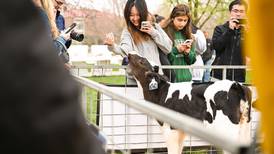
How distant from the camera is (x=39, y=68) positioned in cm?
39

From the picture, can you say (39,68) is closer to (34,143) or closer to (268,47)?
(34,143)

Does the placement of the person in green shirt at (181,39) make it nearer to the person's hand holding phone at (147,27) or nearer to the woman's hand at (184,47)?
the woman's hand at (184,47)

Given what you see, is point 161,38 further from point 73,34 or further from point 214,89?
point 73,34

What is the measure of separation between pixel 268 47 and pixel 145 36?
10.5 ft

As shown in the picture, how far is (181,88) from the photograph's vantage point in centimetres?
354

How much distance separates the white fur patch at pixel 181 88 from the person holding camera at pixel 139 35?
199 mm

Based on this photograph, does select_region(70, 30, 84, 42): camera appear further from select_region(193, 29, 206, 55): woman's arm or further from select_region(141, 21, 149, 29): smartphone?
select_region(193, 29, 206, 55): woman's arm

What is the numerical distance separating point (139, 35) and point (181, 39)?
335 millimetres

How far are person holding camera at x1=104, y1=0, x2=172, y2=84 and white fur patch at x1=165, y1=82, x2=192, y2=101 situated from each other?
199 millimetres

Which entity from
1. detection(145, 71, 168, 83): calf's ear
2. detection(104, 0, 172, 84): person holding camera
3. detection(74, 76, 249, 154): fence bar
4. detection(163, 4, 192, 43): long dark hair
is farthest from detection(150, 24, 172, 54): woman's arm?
detection(74, 76, 249, 154): fence bar

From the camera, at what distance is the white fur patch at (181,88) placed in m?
3.51

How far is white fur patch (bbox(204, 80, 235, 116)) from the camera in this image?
11.2ft

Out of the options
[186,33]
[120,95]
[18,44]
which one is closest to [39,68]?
[18,44]

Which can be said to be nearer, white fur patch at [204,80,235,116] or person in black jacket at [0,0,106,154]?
person in black jacket at [0,0,106,154]
